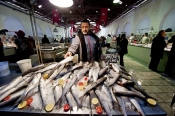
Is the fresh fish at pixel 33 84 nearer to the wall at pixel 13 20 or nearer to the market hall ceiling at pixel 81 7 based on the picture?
the market hall ceiling at pixel 81 7

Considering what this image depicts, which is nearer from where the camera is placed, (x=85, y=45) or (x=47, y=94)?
(x=47, y=94)

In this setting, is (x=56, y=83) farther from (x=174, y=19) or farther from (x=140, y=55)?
(x=174, y=19)

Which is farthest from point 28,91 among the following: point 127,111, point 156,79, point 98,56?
point 156,79

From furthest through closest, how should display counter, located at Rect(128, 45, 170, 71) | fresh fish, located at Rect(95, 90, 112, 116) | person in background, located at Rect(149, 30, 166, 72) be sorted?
display counter, located at Rect(128, 45, 170, 71) < person in background, located at Rect(149, 30, 166, 72) < fresh fish, located at Rect(95, 90, 112, 116)

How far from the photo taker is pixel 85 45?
2166 millimetres

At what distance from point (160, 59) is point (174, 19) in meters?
3.07

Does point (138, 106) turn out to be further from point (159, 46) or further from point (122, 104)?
point (159, 46)

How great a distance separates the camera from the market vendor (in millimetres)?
2165

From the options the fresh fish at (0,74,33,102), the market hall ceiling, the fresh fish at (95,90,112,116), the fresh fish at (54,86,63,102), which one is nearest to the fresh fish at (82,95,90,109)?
the fresh fish at (95,90,112,116)

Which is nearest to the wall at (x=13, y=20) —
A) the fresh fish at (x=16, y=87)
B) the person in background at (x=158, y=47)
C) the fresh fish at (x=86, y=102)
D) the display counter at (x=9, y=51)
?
the display counter at (x=9, y=51)

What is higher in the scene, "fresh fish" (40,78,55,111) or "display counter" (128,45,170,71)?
"fresh fish" (40,78,55,111)

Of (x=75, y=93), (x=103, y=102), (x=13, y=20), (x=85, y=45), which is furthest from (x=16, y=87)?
(x=13, y=20)

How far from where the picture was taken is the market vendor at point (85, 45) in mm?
2165

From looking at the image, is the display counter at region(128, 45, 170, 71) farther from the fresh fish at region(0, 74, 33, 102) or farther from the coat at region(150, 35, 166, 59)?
the fresh fish at region(0, 74, 33, 102)
